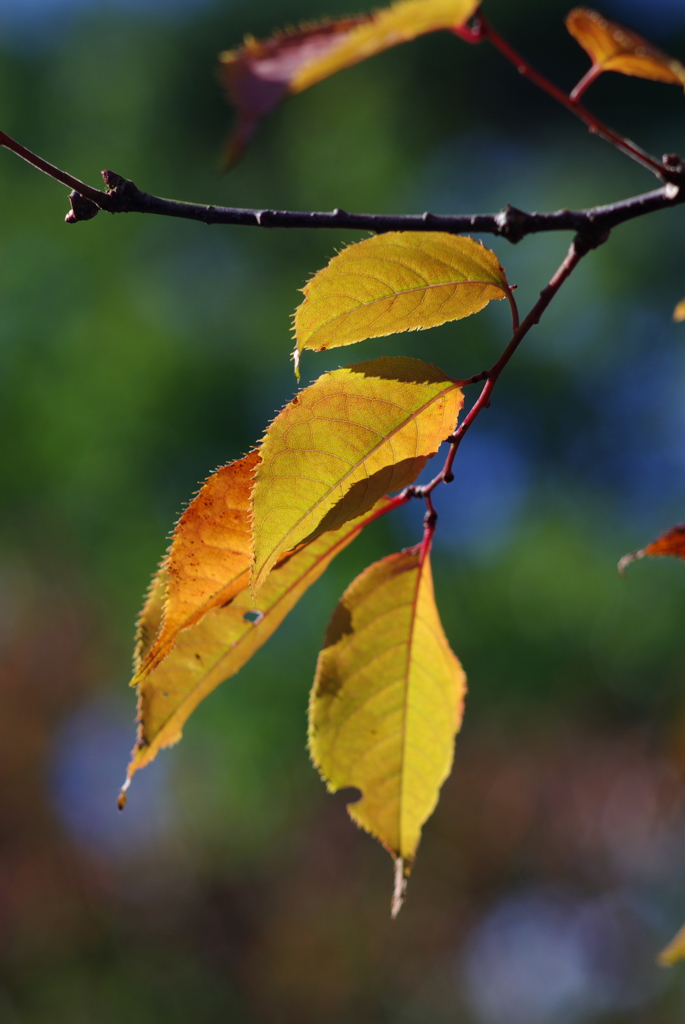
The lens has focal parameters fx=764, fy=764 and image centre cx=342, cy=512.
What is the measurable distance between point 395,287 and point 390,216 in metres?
0.05

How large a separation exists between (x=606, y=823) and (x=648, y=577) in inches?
81.3

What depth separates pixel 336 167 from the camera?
27.7ft

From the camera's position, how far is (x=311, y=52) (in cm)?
41

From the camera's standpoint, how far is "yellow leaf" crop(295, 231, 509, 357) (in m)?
0.40

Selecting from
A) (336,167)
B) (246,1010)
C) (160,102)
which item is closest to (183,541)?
(246,1010)

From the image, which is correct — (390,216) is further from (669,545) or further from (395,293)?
(669,545)

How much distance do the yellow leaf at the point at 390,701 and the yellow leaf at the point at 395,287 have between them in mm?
208

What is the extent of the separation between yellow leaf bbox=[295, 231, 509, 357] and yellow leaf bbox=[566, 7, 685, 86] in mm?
133

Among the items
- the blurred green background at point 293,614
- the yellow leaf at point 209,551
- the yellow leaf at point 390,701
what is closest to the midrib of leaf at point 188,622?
the yellow leaf at point 209,551

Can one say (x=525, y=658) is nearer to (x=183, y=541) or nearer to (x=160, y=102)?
(x=183, y=541)

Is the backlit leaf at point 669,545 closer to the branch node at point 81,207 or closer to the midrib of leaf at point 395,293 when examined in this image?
the midrib of leaf at point 395,293

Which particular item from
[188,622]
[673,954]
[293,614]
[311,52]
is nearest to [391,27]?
[311,52]

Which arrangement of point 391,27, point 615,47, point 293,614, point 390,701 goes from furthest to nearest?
point 293,614 < point 390,701 < point 615,47 < point 391,27

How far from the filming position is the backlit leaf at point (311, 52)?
0.34 m
